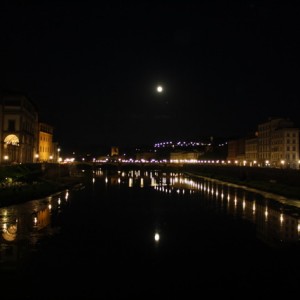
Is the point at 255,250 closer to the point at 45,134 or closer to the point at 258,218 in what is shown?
the point at 258,218

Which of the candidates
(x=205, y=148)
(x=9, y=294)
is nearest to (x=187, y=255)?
(x=9, y=294)

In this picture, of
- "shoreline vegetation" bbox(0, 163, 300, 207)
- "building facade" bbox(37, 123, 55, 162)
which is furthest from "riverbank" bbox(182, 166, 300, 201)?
"building facade" bbox(37, 123, 55, 162)

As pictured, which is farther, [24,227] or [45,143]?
[45,143]

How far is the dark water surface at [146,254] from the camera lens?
11.2 metres

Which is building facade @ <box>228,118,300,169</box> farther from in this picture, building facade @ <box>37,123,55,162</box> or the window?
the window

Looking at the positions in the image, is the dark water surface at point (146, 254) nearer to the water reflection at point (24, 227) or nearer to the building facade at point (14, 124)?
the water reflection at point (24, 227)

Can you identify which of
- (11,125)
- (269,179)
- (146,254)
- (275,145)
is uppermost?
(11,125)

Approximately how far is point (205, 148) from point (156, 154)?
128 feet

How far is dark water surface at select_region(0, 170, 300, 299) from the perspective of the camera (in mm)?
11250

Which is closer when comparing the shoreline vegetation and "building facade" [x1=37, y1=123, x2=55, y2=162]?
the shoreline vegetation

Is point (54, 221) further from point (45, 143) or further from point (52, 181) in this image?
point (45, 143)

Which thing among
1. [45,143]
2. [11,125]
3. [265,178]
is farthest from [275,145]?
[11,125]

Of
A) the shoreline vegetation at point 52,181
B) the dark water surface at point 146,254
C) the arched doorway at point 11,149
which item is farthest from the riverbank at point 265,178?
the arched doorway at point 11,149

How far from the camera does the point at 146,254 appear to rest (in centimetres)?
1535
